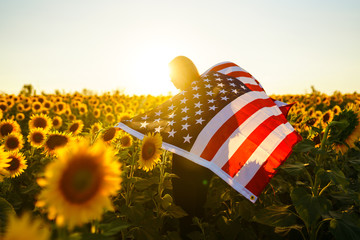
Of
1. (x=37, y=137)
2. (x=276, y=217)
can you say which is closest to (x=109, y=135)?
(x=37, y=137)

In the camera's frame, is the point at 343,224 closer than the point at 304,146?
Yes

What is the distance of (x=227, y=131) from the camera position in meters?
3.18

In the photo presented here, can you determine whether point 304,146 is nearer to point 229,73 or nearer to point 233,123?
point 233,123

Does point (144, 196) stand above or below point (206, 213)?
above

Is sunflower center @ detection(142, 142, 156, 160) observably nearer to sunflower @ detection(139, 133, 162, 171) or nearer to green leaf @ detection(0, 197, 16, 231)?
sunflower @ detection(139, 133, 162, 171)

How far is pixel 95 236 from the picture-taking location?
2.99 feet

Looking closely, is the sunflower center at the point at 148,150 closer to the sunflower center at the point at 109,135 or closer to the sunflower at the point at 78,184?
the sunflower center at the point at 109,135

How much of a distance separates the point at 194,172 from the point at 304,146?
158cm

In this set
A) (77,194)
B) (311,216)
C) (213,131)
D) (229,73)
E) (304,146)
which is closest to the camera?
(77,194)

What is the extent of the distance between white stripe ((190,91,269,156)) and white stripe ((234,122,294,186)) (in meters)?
0.55

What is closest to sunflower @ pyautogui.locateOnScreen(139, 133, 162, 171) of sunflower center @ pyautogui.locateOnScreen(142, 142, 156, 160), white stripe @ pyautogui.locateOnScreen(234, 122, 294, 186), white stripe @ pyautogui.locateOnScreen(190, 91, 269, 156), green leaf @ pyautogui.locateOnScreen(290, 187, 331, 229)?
sunflower center @ pyautogui.locateOnScreen(142, 142, 156, 160)

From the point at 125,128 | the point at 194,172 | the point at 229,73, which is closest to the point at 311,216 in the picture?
the point at 194,172

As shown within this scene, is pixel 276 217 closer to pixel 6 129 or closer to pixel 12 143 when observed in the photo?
pixel 12 143

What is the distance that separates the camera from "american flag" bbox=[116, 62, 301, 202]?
289 cm
